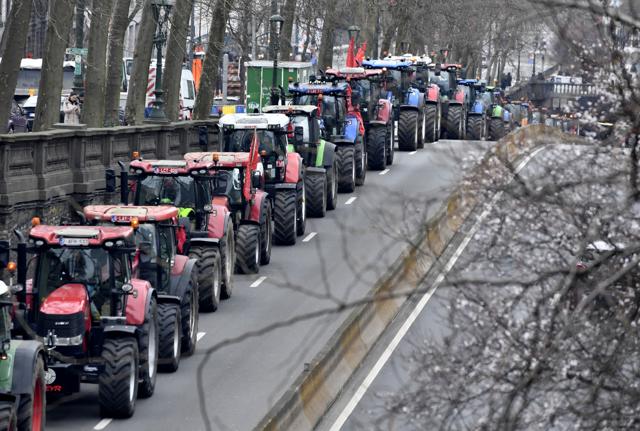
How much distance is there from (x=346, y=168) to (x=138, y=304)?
20.1 meters

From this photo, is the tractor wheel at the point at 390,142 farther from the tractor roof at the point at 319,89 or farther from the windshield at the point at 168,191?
the windshield at the point at 168,191

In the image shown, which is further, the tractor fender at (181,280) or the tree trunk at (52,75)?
the tree trunk at (52,75)

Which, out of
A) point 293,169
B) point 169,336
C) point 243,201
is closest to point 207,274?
point 243,201

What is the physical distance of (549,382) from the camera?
23.0 ft

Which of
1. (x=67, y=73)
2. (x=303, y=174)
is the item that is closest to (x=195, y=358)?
(x=303, y=174)

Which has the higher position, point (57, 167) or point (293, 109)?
point (293, 109)

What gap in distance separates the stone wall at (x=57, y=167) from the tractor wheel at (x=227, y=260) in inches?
123

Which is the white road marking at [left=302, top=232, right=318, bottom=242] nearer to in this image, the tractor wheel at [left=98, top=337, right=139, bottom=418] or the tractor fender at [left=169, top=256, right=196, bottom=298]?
the tractor fender at [left=169, top=256, right=196, bottom=298]

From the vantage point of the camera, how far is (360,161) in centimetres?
3931

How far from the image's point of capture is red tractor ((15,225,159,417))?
17172mm

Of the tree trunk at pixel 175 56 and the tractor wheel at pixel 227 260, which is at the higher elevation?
the tree trunk at pixel 175 56

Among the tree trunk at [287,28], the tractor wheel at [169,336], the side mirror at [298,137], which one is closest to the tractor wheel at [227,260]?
the tractor wheel at [169,336]

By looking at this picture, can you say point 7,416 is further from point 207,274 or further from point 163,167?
point 163,167

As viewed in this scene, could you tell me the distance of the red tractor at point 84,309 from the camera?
56.3 feet
